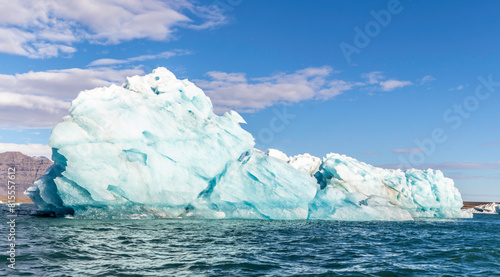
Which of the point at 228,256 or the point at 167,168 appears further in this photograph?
the point at 167,168

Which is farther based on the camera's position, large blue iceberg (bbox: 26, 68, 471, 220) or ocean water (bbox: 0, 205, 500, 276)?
large blue iceberg (bbox: 26, 68, 471, 220)

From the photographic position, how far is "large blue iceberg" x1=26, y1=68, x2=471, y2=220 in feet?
65.6

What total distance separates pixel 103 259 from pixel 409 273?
7186 millimetres

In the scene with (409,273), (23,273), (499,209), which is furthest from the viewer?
(499,209)

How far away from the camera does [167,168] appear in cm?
2162

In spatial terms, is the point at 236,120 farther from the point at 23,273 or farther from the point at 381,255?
the point at 23,273

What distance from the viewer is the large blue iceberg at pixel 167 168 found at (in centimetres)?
2000

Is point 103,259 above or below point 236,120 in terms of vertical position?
below

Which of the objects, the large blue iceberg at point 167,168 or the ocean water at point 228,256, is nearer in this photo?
the ocean water at point 228,256

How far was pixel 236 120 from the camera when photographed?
26.0 m

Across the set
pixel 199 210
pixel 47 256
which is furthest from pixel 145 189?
pixel 47 256

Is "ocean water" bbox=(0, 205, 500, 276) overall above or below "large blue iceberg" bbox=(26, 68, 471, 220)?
below

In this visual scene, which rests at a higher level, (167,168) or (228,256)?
(167,168)

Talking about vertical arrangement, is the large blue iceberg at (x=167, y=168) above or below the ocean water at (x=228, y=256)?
above
